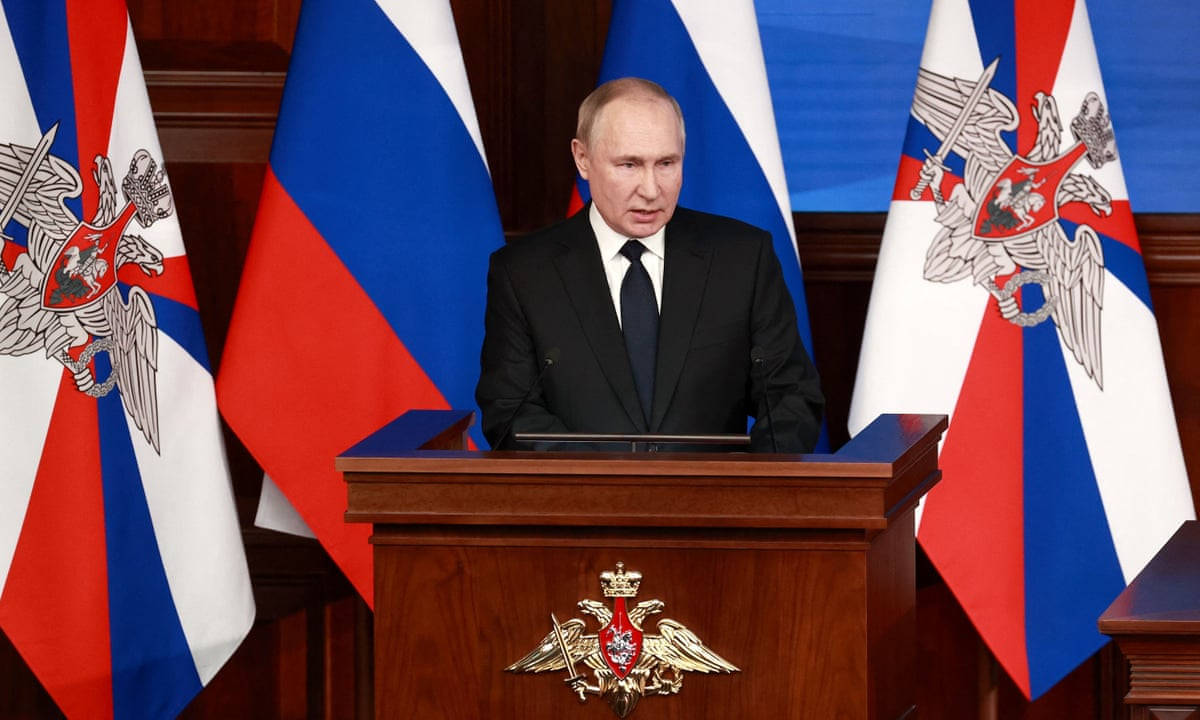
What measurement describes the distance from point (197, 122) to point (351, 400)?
93 centimetres

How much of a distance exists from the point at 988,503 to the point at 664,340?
1.08m

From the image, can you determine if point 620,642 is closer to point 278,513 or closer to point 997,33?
point 278,513

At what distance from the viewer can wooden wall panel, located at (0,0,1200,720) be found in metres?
3.93

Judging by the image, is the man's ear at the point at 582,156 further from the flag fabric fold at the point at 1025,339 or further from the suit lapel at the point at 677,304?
the flag fabric fold at the point at 1025,339

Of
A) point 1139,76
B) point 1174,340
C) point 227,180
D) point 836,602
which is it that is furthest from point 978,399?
point 227,180

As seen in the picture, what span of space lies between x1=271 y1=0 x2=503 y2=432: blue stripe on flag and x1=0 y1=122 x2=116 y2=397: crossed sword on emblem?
0.42 m

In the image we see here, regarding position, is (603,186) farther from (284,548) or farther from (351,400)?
(284,548)

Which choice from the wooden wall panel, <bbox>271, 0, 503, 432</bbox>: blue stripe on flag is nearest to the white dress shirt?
<bbox>271, 0, 503, 432</bbox>: blue stripe on flag

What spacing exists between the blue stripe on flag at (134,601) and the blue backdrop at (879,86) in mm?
1796

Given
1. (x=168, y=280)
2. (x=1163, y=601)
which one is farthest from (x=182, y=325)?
(x=1163, y=601)

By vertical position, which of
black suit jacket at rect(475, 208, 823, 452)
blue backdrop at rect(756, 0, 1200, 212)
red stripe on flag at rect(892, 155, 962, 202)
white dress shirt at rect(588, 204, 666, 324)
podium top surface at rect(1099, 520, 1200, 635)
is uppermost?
blue backdrop at rect(756, 0, 1200, 212)

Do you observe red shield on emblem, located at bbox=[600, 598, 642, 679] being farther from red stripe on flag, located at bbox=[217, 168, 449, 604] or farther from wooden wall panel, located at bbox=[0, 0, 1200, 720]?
wooden wall panel, located at bbox=[0, 0, 1200, 720]

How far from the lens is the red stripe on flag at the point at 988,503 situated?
11.5 feet

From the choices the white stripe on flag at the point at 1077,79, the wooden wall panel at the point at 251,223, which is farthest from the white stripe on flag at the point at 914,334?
A: the wooden wall panel at the point at 251,223
